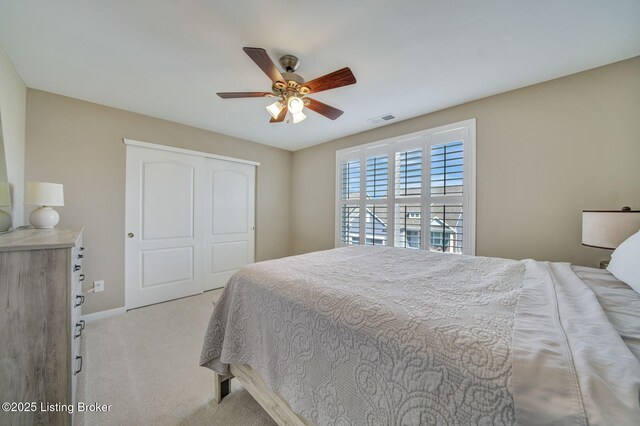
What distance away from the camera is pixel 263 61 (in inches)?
57.2

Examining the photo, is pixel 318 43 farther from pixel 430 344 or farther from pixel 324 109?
pixel 430 344

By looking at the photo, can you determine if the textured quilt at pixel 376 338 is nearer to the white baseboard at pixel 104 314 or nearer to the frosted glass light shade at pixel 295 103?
the frosted glass light shade at pixel 295 103

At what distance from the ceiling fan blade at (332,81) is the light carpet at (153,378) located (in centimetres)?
220

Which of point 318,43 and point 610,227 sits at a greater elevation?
point 318,43

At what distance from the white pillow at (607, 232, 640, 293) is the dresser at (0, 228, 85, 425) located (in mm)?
2687

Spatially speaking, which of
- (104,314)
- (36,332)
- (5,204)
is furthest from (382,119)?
(104,314)

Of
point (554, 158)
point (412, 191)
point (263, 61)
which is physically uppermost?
point (263, 61)

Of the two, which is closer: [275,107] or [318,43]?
[318,43]

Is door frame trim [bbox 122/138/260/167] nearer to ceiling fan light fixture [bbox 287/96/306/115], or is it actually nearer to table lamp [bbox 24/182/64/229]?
table lamp [bbox 24/182/64/229]

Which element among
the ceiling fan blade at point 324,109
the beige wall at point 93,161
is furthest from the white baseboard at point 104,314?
the ceiling fan blade at point 324,109

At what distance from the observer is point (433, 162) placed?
2.83 m

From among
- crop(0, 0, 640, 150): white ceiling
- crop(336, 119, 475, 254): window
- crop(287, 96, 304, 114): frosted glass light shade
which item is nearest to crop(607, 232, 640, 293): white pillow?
crop(336, 119, 475, 254): window

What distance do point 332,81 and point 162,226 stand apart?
113 inches

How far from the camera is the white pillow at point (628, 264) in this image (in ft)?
3.53
